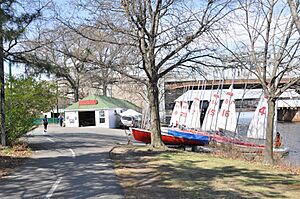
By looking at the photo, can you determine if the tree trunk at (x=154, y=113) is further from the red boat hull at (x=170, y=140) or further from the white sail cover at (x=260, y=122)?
the white sail cover at (x=260, y=122)

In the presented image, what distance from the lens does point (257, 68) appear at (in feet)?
62.0

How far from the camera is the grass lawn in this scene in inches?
376

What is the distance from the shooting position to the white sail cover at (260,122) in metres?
31.5

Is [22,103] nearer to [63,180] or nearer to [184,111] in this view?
[63,180]

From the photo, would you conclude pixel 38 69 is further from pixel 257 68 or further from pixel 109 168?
pixel 257 68

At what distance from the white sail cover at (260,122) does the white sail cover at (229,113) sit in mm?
1959

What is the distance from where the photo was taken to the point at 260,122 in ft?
105

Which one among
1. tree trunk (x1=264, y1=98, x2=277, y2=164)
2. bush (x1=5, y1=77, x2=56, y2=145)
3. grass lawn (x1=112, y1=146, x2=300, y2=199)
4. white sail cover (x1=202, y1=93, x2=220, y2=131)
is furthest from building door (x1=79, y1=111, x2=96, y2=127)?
grass lawn (x1=112, y1=146, x2=300, y2=199)

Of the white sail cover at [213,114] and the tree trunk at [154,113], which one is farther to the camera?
the white sail cover at [213,114]

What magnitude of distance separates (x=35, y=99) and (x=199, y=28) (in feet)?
34.6

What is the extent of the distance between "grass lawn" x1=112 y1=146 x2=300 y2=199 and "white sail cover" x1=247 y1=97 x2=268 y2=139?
54.3 feet

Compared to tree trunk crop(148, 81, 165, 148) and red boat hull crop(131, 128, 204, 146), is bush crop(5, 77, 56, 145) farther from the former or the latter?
red boat hull crop(131, 128, 204, 146)

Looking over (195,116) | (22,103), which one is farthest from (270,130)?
(195,116)

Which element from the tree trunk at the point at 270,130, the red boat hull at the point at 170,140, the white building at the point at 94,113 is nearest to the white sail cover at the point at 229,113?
the red boat hull at the point at 170,140
